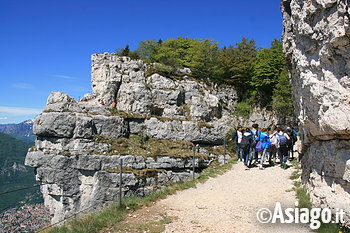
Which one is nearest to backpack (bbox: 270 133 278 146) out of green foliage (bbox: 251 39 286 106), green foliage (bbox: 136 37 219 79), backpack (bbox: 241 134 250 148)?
backpack (bbox: 241 134 250 148)

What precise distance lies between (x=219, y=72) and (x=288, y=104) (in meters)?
9.63

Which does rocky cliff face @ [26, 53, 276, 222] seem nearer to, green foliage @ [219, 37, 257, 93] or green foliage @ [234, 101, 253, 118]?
green foliage @ [234, 101, 253, 118]

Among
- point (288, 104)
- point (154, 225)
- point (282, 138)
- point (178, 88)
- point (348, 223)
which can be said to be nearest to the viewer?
point (348, 223)

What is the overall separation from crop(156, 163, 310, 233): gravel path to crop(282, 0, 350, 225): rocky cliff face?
1292 mm

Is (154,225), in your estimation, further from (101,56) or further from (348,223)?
(101,56)

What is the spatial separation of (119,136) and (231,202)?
52.9 feet

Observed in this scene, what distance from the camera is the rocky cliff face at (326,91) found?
4939 millimetres

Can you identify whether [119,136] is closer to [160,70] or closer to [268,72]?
[160,70]

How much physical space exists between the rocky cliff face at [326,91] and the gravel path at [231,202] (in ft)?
4.24

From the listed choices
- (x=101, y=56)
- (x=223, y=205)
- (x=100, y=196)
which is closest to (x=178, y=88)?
(x=101, y=56)

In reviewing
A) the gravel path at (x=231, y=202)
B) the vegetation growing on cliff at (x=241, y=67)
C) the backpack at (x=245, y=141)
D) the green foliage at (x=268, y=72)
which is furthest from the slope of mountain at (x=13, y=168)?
the gravel path at (x=231, y=202)

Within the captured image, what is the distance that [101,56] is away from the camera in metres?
28.7

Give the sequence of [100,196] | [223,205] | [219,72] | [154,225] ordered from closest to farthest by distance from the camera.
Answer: [154,225] → [223,205] → [100,196] → [219,72]

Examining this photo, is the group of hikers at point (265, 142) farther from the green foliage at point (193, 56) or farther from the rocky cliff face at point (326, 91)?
the green foliage at point (193, 56)
